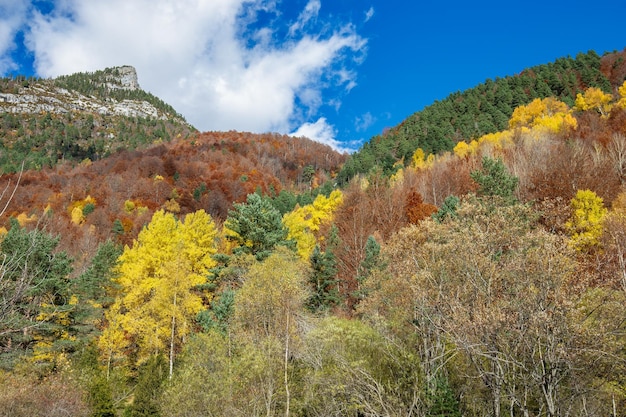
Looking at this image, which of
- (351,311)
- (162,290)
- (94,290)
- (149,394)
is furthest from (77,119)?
(351,311)

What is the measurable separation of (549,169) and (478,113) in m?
48.9

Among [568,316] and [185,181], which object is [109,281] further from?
[185,181]

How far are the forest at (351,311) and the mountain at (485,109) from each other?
1128 inches

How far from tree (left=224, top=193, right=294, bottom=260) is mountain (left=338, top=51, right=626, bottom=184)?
44297mm

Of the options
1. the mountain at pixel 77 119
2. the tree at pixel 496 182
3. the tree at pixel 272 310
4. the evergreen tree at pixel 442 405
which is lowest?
the evergreen tree at pixel 442 405

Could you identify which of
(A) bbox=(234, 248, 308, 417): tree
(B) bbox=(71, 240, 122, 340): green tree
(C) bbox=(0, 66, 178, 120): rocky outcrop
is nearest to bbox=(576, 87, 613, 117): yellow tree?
(A) bbox=(234, 248, 308, 417): tree

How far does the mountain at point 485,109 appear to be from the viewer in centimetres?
7154

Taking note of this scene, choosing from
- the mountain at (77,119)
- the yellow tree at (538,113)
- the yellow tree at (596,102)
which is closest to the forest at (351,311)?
the yellow tree at (538,113)

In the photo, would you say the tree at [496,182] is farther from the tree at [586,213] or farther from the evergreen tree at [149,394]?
the evergreen tree at [149,394]

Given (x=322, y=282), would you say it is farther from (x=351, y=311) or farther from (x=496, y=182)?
(x=496, y=182)

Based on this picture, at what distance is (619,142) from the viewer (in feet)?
124

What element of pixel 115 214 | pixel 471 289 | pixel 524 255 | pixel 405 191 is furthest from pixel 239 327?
pixel 115 214

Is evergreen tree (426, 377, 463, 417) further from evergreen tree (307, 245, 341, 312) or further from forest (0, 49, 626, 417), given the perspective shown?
evergreen tree (307, 245, 341, 312)

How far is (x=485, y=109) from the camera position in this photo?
80062 mm
